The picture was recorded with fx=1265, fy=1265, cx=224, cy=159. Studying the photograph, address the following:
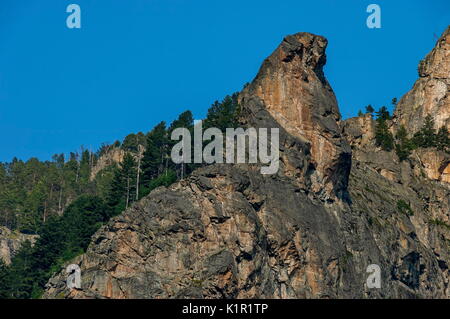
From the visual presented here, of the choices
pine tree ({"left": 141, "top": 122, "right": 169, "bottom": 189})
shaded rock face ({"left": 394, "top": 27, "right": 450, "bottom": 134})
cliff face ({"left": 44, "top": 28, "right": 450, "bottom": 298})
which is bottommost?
cliff face ({"left": 44, "top": 28, "right": 450, "bottom": 298})

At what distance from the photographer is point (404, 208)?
12769 cm

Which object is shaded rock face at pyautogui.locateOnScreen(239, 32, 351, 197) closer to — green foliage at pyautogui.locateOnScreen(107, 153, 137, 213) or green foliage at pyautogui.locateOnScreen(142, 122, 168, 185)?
green foliage at pyautogui.locateOnScreen(107, 153, 137, 213)

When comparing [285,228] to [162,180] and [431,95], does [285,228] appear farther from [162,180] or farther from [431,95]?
[431,95]

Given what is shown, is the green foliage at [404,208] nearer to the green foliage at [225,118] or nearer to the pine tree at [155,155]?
the green foliage at [225,118]

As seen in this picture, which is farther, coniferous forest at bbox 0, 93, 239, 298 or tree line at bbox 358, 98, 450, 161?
tree line at bbox 358, 98, 450, 161

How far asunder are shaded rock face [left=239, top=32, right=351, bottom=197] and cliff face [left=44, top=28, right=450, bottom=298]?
11 cm

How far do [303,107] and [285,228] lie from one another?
51.5ft

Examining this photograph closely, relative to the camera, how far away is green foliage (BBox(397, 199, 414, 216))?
12700cm

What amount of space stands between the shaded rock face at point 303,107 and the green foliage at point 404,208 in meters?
9.97

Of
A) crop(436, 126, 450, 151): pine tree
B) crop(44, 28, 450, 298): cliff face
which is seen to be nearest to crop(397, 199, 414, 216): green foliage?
crop(44, 28, 450, 298): cliff face

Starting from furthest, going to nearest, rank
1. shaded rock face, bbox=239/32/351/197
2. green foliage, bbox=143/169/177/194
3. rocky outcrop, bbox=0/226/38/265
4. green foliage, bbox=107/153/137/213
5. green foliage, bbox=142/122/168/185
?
1. rocky outcrop, bbox=0/226/38/265
2. green foliage, bbox=142/122/168/185
3. green foliage, bbox=107/153/137/213
4. green foliage, bbox=143/169/177/194
5. shaded rock face, bbox=239/32/351/197

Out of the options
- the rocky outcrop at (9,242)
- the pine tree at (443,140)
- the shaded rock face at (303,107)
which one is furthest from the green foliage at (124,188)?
the pine tree at (443,140)

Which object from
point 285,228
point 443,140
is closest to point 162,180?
point 285,228

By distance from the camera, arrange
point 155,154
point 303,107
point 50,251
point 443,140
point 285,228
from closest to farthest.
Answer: point 285,228 → point 303,107 → point 50,251 → point 155,154 → point 443,140
